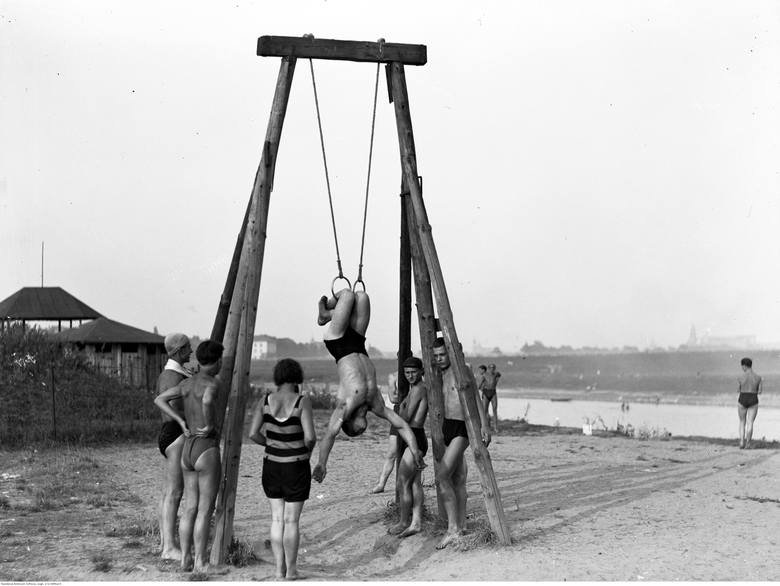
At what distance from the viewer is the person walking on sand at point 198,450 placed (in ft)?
22.9

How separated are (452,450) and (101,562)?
3.27 m

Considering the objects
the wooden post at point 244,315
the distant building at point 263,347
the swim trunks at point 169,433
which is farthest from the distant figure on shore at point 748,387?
the distant building at point 263,347

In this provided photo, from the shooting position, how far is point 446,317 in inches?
325

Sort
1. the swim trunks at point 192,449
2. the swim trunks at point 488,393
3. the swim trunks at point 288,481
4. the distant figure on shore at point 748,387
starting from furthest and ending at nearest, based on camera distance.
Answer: the swim trunks at point 488,393
the distant figure on shore at point 748,387
the swim trunks at point 192,449
the swim trunks at point 288,481

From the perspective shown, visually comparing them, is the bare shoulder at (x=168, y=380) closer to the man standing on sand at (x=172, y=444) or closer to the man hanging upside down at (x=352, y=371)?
the man standing on sand at (x=172, y=444)

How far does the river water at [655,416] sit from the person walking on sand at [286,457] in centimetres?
2008

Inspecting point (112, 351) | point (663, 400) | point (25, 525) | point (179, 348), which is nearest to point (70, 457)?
point (25, 525)

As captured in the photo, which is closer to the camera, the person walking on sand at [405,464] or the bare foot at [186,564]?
the bare foot at [186,564]

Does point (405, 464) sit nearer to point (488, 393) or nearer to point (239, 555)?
point (239, 555)

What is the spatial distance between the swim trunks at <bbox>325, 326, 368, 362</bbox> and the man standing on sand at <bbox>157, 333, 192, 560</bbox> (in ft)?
4.65

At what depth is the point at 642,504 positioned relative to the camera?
10039 mm

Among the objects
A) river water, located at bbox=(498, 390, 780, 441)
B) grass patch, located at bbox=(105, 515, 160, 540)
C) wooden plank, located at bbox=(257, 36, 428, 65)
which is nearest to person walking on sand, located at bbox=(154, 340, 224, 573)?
grass patch, located at bbox=(105, 515, 160, 540)

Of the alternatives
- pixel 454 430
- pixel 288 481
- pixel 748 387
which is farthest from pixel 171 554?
pixel 748 387

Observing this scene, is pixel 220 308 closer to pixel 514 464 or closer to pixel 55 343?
pixel 514 464
